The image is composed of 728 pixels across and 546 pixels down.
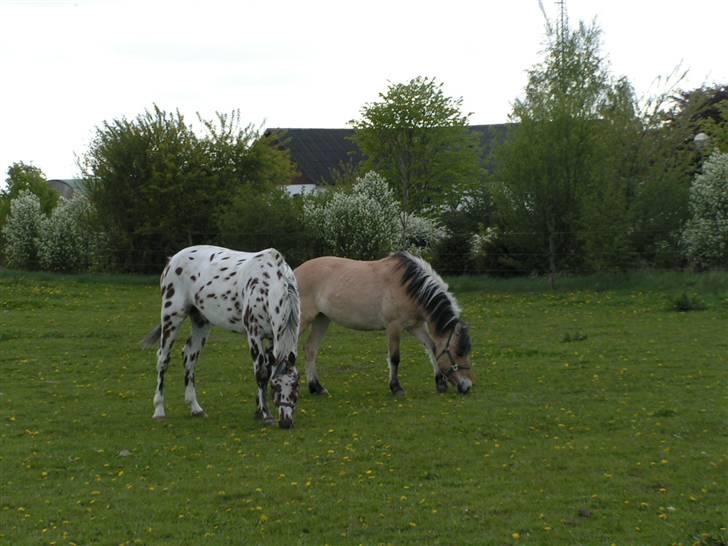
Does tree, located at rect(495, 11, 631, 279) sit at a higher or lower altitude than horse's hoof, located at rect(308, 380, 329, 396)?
higher

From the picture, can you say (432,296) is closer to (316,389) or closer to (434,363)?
(434,363)

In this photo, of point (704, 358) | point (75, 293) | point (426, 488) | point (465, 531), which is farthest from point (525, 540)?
point (75, 293)

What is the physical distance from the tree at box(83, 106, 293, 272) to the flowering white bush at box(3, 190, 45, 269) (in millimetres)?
2657

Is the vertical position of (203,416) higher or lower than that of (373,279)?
lower

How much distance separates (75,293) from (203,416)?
14876mm

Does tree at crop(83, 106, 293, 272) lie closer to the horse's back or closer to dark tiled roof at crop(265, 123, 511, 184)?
the horse's back

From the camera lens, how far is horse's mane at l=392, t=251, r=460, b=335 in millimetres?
10617

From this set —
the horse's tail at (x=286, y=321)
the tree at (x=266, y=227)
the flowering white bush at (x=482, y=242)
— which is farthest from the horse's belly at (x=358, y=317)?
the flowering white bush at (x=482, y=242)

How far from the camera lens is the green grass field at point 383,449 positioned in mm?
5961

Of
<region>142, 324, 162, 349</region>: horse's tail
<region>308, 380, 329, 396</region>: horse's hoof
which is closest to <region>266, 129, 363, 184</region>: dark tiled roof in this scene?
<region>308, 380, 329, 396</region>: horse's hoof

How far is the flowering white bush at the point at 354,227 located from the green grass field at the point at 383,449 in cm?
1047

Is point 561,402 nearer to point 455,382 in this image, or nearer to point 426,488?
point 455,382

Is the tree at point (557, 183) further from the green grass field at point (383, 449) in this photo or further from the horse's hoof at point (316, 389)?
the horse's hoof at point (316, 389)

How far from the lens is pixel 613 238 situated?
22.1 metres
